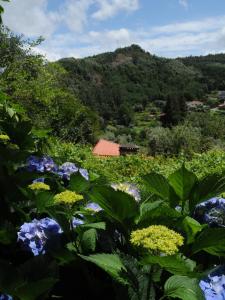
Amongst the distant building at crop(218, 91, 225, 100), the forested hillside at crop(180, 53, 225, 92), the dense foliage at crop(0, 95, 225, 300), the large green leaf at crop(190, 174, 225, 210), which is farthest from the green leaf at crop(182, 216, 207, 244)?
the forested hillside at crop(180, 53, 225, 92)

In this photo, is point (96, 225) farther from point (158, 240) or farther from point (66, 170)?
point (66, 170)

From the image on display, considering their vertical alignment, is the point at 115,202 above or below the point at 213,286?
above

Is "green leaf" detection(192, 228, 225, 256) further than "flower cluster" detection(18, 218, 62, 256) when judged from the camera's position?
No

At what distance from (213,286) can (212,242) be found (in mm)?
114

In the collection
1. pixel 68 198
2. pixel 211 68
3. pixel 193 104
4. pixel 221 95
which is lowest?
pixel 193 104

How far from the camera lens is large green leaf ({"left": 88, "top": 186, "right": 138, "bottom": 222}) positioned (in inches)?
56.7

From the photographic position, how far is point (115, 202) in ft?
4.77

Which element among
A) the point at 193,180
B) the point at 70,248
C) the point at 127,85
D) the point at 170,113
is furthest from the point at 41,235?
the point at 127,85

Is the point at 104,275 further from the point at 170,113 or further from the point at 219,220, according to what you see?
the point at 170,113

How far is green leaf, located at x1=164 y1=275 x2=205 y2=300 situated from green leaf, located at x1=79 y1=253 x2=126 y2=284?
11 cm

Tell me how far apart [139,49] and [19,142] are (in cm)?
15335

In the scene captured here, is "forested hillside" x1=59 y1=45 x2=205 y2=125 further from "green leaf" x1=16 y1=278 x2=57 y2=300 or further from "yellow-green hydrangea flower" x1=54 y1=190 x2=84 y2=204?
"green leaf" x1=16 y1=278 x2=57 y2=300

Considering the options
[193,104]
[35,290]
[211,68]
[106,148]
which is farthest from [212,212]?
[211,68]

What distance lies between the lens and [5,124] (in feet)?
8.21
